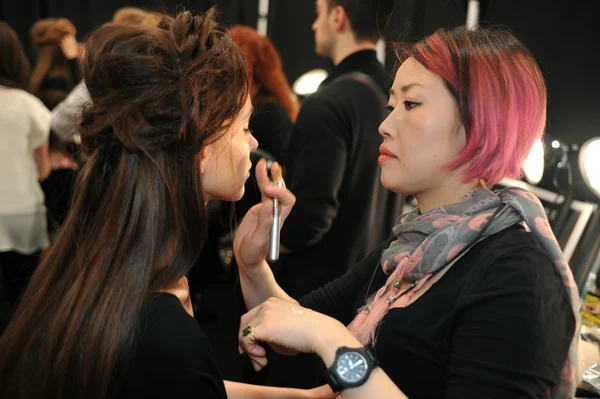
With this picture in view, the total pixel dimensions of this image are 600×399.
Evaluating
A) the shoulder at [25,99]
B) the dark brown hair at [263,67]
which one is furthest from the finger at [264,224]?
the shoulder at [25,99]

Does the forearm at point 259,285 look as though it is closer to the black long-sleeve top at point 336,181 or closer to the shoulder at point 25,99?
the black long-sleeve top at point 336,181

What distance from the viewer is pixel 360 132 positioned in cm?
173

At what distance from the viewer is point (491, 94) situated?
964 millimetres

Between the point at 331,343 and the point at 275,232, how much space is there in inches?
10.2

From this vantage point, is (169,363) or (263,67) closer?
(169,363)

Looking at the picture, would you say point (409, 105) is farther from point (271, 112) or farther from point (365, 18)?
point (271, 112)

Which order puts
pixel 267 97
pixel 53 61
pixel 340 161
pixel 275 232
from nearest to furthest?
1. pixel 275 232
2. pixel 340 161
3. pixel 267 97
4. pixel 53 61

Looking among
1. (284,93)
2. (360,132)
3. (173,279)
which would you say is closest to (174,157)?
(173,279)

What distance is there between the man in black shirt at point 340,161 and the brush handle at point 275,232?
61cm

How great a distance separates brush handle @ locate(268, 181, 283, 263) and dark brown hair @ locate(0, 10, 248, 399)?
0.48 feet

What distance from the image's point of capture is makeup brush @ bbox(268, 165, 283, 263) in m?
1.02

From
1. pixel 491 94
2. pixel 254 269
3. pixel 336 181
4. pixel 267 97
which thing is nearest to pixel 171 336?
pixel 254 269

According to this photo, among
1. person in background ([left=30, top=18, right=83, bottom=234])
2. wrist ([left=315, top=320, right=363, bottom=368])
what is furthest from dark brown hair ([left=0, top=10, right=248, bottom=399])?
person in background ([left=30, top=18, right=83, bottom=234])

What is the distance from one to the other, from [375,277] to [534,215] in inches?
14.0
